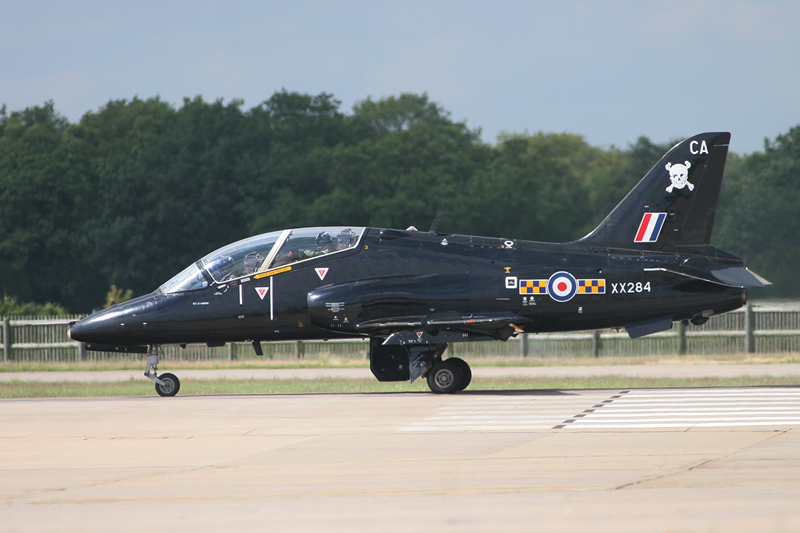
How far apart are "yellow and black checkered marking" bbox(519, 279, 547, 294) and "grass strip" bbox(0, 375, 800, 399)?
2296 mm

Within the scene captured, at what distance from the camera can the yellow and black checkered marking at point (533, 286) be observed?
1728cm

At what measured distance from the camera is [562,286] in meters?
17.3

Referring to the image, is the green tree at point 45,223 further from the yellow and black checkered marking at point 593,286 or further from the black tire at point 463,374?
the yellow and black checkered marking at point 593,286

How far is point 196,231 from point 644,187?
47308 millimetres

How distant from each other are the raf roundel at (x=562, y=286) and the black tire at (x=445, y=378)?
2.33m

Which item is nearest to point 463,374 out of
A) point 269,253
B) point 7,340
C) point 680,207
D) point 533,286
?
point 533,286

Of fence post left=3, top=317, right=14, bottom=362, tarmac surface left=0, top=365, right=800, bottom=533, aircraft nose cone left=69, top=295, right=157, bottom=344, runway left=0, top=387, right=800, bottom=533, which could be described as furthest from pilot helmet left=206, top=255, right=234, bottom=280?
fence post left=3, top=317, right=14, bottom=362

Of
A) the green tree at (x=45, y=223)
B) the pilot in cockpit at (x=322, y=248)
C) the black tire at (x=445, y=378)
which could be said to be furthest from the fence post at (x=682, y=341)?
the green tree at (x=45, y=223)

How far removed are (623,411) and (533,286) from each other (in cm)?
410

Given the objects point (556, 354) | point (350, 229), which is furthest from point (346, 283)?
point (556, 354)

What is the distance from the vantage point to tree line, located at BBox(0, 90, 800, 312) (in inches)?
2281

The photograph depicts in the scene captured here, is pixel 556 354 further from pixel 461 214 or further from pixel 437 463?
pixel 461 214

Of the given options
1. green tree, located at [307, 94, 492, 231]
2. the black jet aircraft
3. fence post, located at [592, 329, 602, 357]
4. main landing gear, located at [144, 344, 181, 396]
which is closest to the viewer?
the black jet aircraft

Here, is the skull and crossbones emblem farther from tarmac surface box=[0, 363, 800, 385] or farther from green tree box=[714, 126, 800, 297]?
green tree box=[714, 126, 800, 297]
